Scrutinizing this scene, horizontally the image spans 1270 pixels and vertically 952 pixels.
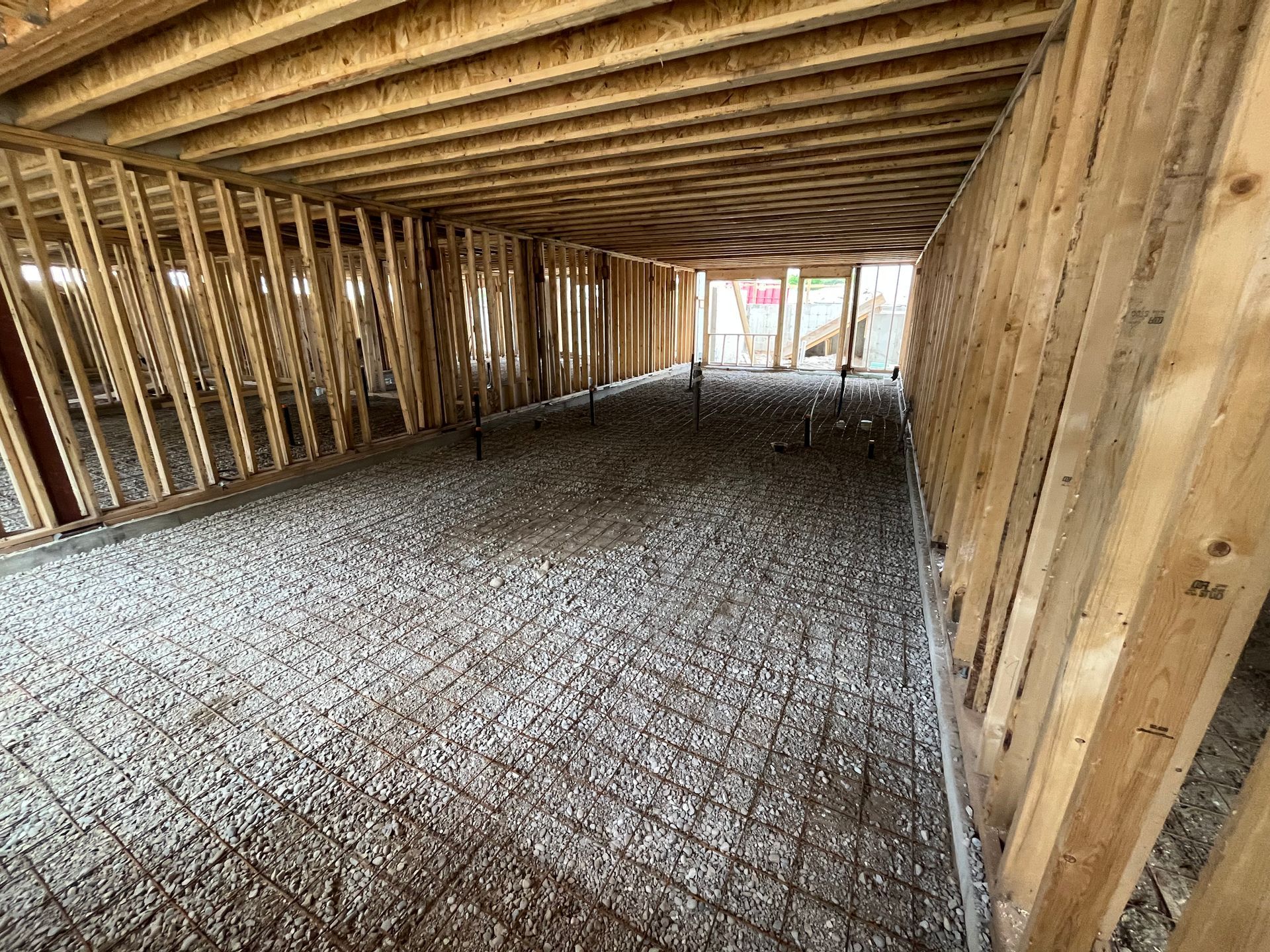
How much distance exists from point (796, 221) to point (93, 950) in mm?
7744

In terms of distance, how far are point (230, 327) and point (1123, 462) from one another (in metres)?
7.35

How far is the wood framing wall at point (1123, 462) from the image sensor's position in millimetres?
770

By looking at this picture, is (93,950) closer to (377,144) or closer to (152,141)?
(377,144)

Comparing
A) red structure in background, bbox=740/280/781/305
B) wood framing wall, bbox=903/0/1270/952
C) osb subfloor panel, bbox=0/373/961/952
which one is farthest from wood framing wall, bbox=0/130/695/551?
red structure in background, bbox=740/280/781/305

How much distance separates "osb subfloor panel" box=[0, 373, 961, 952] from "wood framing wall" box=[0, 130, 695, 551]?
3.18 ft

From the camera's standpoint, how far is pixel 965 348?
10.3 ft

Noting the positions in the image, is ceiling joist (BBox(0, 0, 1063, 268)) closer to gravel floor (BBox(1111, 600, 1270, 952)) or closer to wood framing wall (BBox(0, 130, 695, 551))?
wood framing wall (BBox(0, 130, 695, 551))

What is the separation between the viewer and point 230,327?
566cm

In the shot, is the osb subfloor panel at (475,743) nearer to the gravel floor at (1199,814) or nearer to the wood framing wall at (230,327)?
the gravel floor at (1199,814)

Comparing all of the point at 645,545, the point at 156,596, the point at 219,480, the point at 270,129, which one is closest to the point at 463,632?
the point at 645,545

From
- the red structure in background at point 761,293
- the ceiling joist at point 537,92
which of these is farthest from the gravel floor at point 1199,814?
the red structure in background at point 761,293

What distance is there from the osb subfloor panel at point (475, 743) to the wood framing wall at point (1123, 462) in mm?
455

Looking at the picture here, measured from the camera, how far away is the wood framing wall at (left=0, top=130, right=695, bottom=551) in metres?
3.32

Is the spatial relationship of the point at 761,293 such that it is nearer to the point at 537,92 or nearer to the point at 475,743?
the point at 537,92
